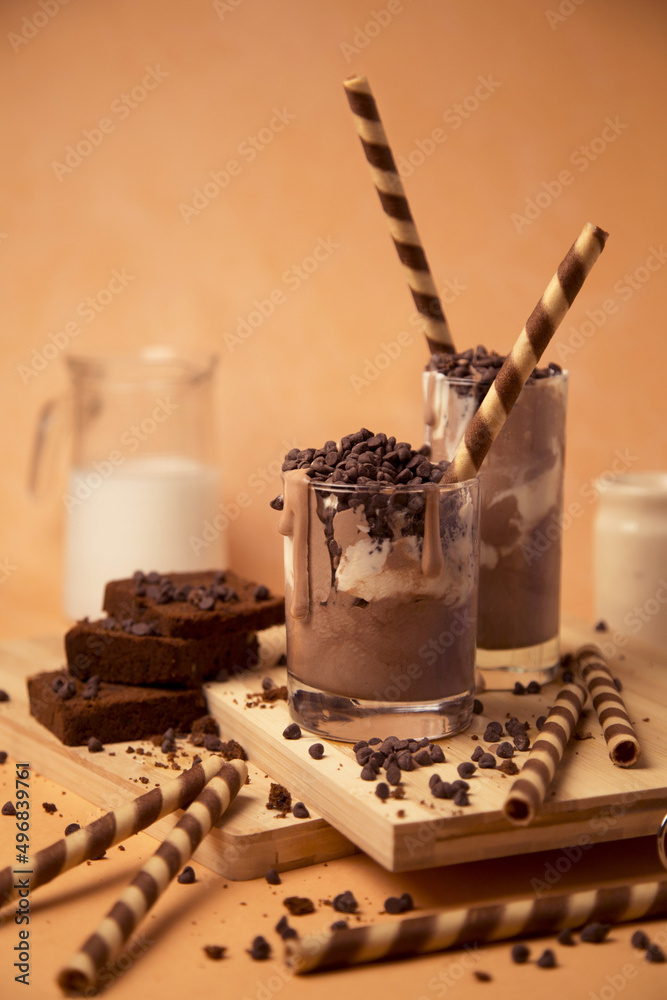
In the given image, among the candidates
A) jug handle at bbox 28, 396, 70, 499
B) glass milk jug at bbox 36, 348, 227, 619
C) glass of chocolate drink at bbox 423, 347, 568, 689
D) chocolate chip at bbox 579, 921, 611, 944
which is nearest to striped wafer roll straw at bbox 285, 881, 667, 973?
chocolate chip at bbox 579, 921, 611, 944

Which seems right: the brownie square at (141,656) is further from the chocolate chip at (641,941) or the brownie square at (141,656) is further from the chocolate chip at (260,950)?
the chocolate chip at (641,941)

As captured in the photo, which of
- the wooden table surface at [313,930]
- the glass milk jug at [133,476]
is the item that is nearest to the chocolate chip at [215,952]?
the wooden table surface at [313,930]

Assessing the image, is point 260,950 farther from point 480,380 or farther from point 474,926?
Answer: point 480,380

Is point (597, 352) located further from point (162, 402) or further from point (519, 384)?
point (519, 384)

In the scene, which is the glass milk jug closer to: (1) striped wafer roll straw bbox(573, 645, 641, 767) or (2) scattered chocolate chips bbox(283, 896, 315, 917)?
(1) striped wafer roll straw bbox(573, 645, 641, 767)

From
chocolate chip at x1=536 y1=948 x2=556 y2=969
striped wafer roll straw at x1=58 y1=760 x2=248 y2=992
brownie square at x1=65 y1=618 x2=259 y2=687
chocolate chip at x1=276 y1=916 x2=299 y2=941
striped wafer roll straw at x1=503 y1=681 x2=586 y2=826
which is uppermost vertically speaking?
brownie square at x1=65 y1=618 x2=259 y2=687

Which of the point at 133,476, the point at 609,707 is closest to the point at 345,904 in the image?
the point at 609,707
